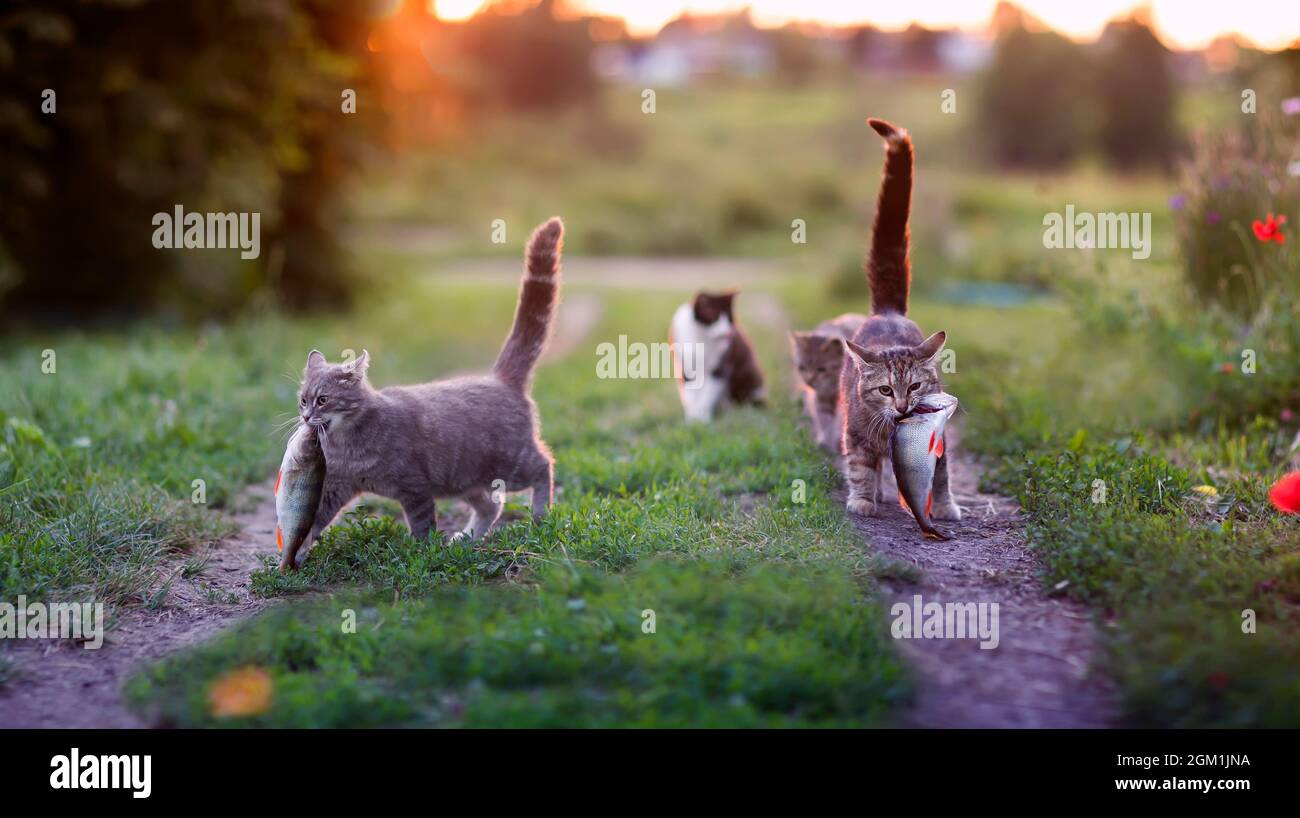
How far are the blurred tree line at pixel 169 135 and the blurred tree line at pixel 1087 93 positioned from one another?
18.1 m

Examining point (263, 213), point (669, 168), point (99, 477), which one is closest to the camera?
point (99, 477)

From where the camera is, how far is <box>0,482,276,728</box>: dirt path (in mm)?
3490

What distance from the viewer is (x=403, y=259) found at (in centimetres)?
1555

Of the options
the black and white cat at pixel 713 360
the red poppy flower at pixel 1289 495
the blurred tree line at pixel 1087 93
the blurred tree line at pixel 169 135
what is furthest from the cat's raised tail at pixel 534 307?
the blurred tree line at pixel 1087 93

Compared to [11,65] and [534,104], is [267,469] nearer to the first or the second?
[11,65]

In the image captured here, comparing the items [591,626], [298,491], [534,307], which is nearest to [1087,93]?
[534,307]

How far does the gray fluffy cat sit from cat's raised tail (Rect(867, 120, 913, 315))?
162 centimetres

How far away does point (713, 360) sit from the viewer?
7.08 meters

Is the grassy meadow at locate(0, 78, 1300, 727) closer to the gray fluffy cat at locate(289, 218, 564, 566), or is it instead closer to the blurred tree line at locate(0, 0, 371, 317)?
the gray fluffy cat at locate(289, 218, 564, 566)

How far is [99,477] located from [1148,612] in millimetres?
4765

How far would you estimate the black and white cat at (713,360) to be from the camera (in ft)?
23.3

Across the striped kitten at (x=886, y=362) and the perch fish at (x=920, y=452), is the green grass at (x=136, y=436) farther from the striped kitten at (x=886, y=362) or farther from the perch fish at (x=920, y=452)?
the perch fish at (x=920, y=452)

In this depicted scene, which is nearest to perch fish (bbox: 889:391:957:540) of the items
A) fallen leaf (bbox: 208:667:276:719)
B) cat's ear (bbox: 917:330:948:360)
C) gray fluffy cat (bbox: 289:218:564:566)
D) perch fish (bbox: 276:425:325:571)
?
cat's ear (bbox: 917:330:948:360)
